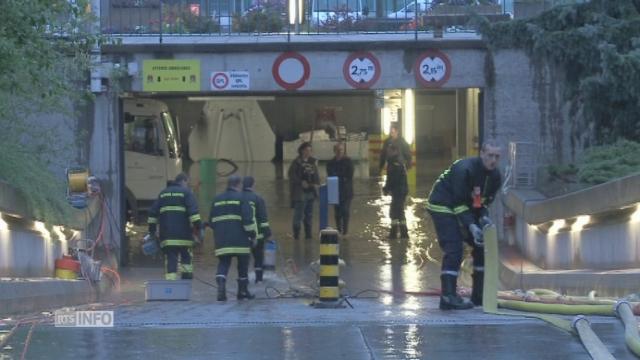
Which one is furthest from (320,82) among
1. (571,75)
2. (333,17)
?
(571,75)

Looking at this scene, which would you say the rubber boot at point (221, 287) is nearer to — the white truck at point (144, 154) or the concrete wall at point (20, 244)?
the concrete wall at point (20, 244)

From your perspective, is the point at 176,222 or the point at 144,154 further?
the point at 144,154

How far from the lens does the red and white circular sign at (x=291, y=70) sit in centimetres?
1767

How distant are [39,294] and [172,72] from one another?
7.06 m

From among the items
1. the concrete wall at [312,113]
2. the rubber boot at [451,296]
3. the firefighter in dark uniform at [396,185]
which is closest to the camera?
the rubber boot at [451,296]

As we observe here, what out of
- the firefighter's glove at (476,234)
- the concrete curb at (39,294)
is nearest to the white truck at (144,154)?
the concrete curb at (39,294)

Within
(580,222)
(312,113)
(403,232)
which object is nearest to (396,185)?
(403,232)

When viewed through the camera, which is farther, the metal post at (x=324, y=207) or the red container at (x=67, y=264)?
the red container at (x=67, y=264)

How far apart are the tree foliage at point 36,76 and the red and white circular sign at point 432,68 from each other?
5.72 metres

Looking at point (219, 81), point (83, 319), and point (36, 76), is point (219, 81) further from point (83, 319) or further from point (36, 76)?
point (83, 319)

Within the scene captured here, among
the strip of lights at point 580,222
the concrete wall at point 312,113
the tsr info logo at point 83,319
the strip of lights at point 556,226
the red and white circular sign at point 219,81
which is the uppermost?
the red and white circular sign at point 219,81

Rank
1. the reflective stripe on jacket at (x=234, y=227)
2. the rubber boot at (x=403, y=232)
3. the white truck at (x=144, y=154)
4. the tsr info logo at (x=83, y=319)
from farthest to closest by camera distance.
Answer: the white truck at (x=144, y=154)
the rubber boot at (x=403, y=232)
the reflective stripe on jacket at (x=234, y=227)
the tsr info logo at (x=83, y=319)

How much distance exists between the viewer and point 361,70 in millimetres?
17719

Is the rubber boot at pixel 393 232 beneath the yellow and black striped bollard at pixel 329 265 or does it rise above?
beneath
